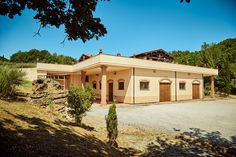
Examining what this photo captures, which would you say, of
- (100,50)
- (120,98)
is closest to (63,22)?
(100,50)

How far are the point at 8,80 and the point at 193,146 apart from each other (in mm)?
8540

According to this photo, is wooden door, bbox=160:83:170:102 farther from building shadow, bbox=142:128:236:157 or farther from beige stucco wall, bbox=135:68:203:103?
building shadow, bbox=142:128:236:157

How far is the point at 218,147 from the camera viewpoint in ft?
20.3

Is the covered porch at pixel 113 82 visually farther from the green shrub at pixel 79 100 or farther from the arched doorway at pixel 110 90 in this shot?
the green shrub at pixel 79 100

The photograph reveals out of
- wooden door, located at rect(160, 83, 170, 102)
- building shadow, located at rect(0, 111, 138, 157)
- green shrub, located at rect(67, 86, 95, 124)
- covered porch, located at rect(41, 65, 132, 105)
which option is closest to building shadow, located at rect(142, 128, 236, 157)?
building shadow, located at rect(0, 111, 138, 157)

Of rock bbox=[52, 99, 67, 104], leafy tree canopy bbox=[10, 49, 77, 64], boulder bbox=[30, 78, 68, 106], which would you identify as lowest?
rock bbox=[52, 99, 67, 104]

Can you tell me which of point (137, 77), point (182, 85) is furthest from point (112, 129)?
point (182, 85)

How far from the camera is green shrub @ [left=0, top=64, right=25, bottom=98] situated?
7.74 metres

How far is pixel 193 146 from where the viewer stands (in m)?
6.38

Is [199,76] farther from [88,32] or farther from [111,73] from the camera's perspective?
[88,32]

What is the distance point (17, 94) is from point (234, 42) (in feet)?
198

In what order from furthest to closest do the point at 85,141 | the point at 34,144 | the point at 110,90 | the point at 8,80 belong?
1. the point at 110,90
2. the point at 8,80
3. the point at 85,141
4. the point at 34,144

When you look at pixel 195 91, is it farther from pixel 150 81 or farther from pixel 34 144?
pixel 34 144

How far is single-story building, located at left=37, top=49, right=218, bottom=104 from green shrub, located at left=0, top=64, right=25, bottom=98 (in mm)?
9141
